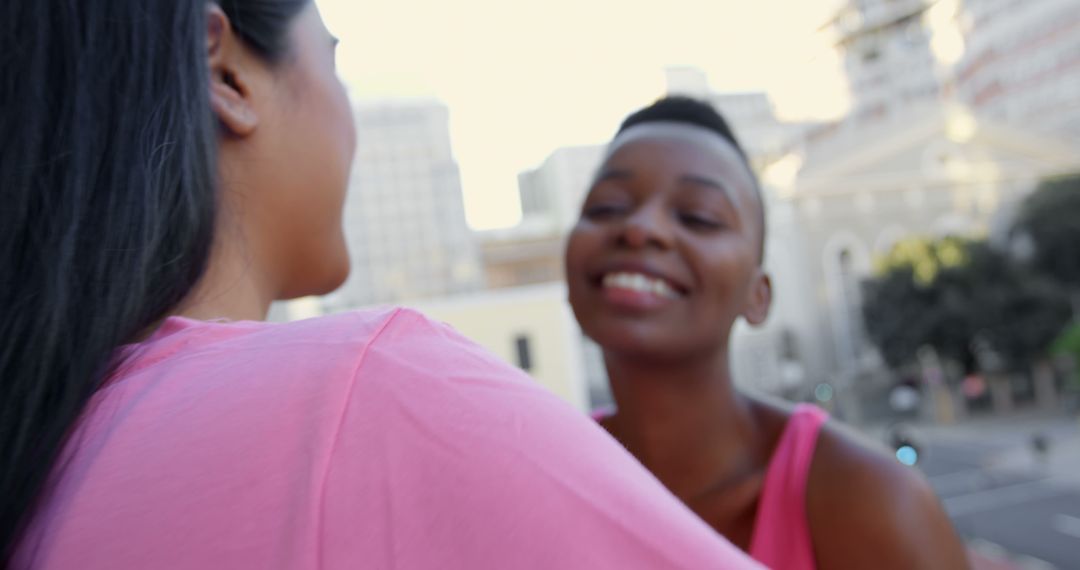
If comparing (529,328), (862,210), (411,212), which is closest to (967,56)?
(862,210)

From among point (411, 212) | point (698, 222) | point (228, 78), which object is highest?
point (411, 212)

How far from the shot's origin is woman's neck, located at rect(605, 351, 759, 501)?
3.60 ft

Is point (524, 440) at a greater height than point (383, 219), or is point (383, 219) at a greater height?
point (383, 219)

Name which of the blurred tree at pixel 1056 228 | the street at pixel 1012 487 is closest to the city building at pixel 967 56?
the blurred tree at pixel 1056 228

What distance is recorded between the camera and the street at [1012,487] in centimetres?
1180

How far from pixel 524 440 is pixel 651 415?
0.78m

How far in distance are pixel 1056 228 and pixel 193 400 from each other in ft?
76.9

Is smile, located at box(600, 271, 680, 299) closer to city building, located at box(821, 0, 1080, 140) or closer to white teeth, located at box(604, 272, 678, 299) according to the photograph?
white teeth, located at box(604, 272, 678, 299)

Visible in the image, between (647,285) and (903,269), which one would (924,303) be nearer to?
(903,269)

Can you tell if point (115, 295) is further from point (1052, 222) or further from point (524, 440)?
point (1052, 222)

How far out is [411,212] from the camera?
51.0 feet

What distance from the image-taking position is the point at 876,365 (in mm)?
22328

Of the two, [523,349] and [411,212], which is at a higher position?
[411,212]

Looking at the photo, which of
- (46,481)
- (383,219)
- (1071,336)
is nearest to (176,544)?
(46,481)
